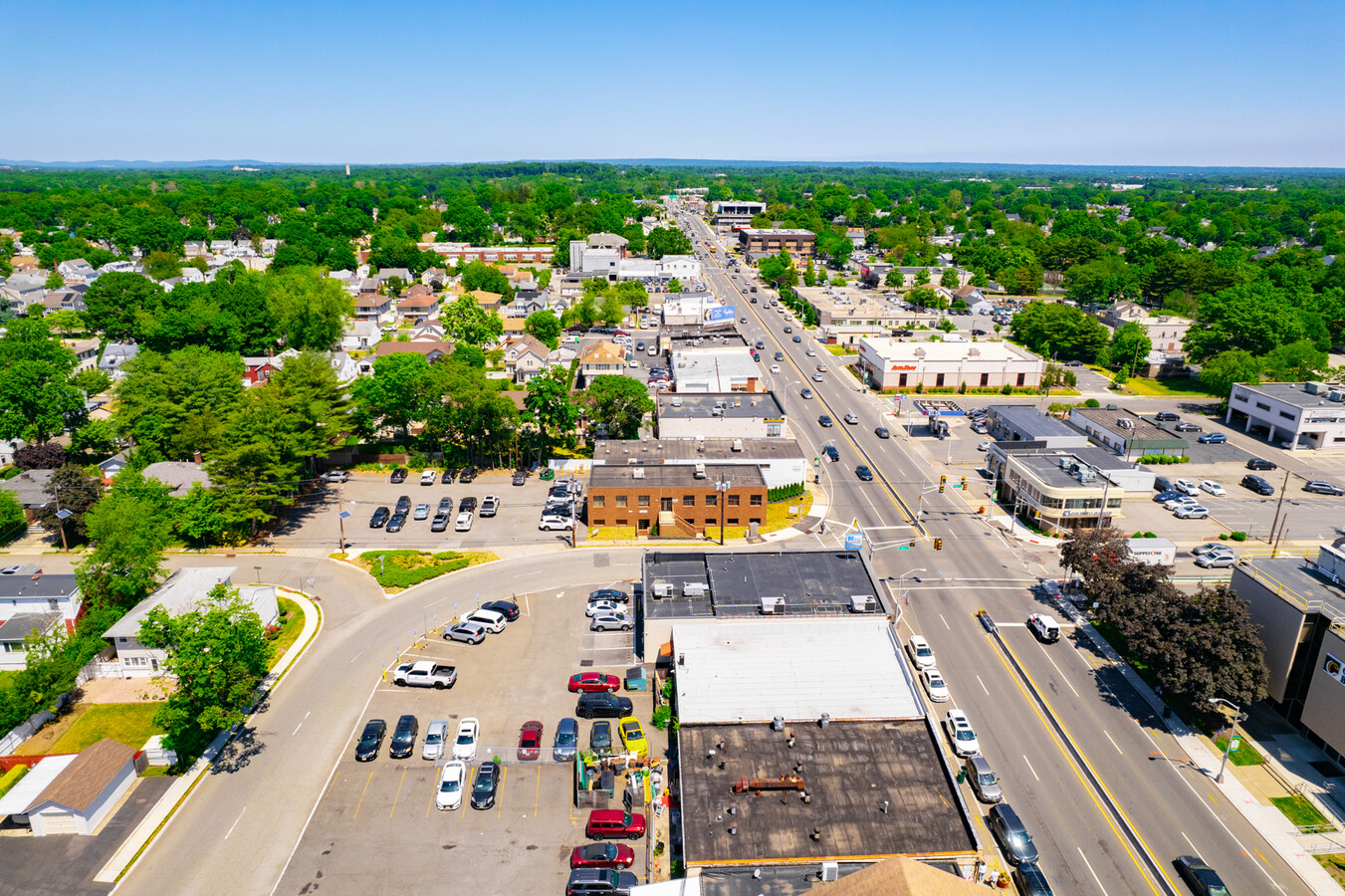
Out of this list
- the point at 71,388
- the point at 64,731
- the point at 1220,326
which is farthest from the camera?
the point at 1220,326

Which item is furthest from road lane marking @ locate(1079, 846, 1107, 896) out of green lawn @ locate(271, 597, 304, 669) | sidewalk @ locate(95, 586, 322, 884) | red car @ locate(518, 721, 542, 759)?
green lawn @ locate(271, 597, 304, 669)

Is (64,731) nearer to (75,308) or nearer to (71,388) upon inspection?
(71,388)

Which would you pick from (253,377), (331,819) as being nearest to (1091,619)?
(331,819)

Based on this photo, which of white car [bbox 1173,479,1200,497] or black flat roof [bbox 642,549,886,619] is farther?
white car [bbox 1173,479,1200,497]

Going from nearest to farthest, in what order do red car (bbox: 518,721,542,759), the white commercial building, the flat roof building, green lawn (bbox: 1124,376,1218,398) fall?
red car (bbox: 518,721,542,759), the flat roof building, green lawn (bbox: 1124,376,1218,398), the white commercial building

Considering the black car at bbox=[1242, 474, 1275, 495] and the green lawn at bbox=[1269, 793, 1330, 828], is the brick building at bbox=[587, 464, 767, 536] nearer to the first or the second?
the green lawn at bbox=[1269, 793, 1330, 828]
